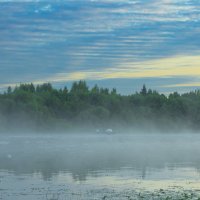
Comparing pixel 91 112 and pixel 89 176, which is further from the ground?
pixel 91 112

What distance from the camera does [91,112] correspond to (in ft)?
409

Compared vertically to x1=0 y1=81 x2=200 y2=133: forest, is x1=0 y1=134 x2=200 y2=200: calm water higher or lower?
lower

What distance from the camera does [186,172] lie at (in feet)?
120

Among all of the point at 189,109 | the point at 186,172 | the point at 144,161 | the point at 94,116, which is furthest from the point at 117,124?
the point at 186,172

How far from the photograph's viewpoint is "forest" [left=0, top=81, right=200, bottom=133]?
117 m

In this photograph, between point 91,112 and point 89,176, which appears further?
point 91,112

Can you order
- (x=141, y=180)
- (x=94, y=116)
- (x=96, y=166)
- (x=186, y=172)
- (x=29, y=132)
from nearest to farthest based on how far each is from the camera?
1. (x=141, y=180)
2. (x=186, y=172)
3. (x=96, y=166)
4. (x=29, y=132)
5. (x=94, y=116)

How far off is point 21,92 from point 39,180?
315ft

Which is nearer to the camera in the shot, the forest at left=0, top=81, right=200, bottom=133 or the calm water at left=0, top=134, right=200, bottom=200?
the calm water at left=0, top=134, right=200, bottom=200

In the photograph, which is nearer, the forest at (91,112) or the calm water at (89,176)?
the calm water at (89,176)

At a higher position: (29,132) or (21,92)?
(21,92)

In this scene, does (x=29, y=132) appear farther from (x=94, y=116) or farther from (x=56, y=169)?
(x=56, y=169)

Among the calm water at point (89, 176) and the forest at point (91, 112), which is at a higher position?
the forest at point (91, 112)

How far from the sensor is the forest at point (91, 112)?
116875 mm
